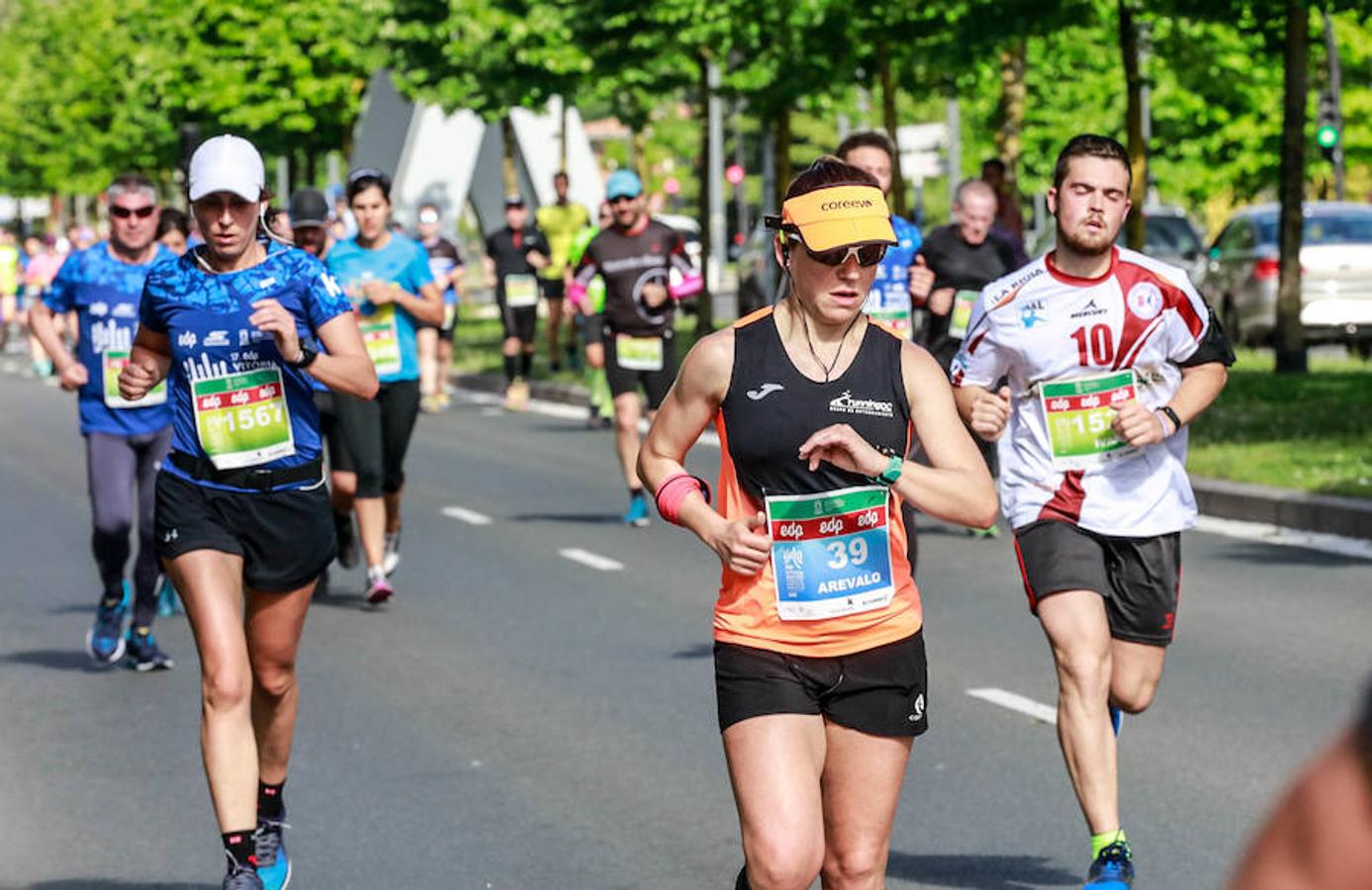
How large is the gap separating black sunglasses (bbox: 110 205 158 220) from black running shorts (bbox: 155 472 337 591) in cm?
349

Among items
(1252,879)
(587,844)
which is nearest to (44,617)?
(587,844)

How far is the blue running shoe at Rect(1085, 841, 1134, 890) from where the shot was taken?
18.7ft

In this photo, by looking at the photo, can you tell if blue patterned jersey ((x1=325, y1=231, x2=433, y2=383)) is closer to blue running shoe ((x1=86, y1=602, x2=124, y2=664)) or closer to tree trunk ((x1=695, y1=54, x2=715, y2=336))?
blue running shoe ((x1=86, y1=602, x2=124, y2=664))

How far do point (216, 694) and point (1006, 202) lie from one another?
1163 centimetres

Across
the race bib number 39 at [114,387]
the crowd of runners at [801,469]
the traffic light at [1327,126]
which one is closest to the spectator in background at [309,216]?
the crowd of runners at [801,469]

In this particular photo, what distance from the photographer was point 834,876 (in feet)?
14.9

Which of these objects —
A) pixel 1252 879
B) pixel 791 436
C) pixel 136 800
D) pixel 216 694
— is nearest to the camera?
pixel 1252 879

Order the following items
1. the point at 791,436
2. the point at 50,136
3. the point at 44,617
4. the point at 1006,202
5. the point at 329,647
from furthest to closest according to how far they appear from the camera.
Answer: the point at 50,136 → the point at 1006,202 → the point at 44,617 → the point at 329,647 → the point at 791,436

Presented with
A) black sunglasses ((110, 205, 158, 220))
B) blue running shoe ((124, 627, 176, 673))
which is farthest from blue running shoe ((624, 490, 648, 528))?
black sunglasses ((110, 205, 158, 220))

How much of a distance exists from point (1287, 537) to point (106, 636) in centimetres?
660

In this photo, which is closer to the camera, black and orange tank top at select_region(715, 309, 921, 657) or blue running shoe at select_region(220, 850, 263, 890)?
black and orange tank top at select_region(715, 309, 921, 657)

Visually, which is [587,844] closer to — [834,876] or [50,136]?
[834,876]

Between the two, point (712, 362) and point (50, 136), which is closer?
point (712, 362)

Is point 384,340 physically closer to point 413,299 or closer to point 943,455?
point 413,299
